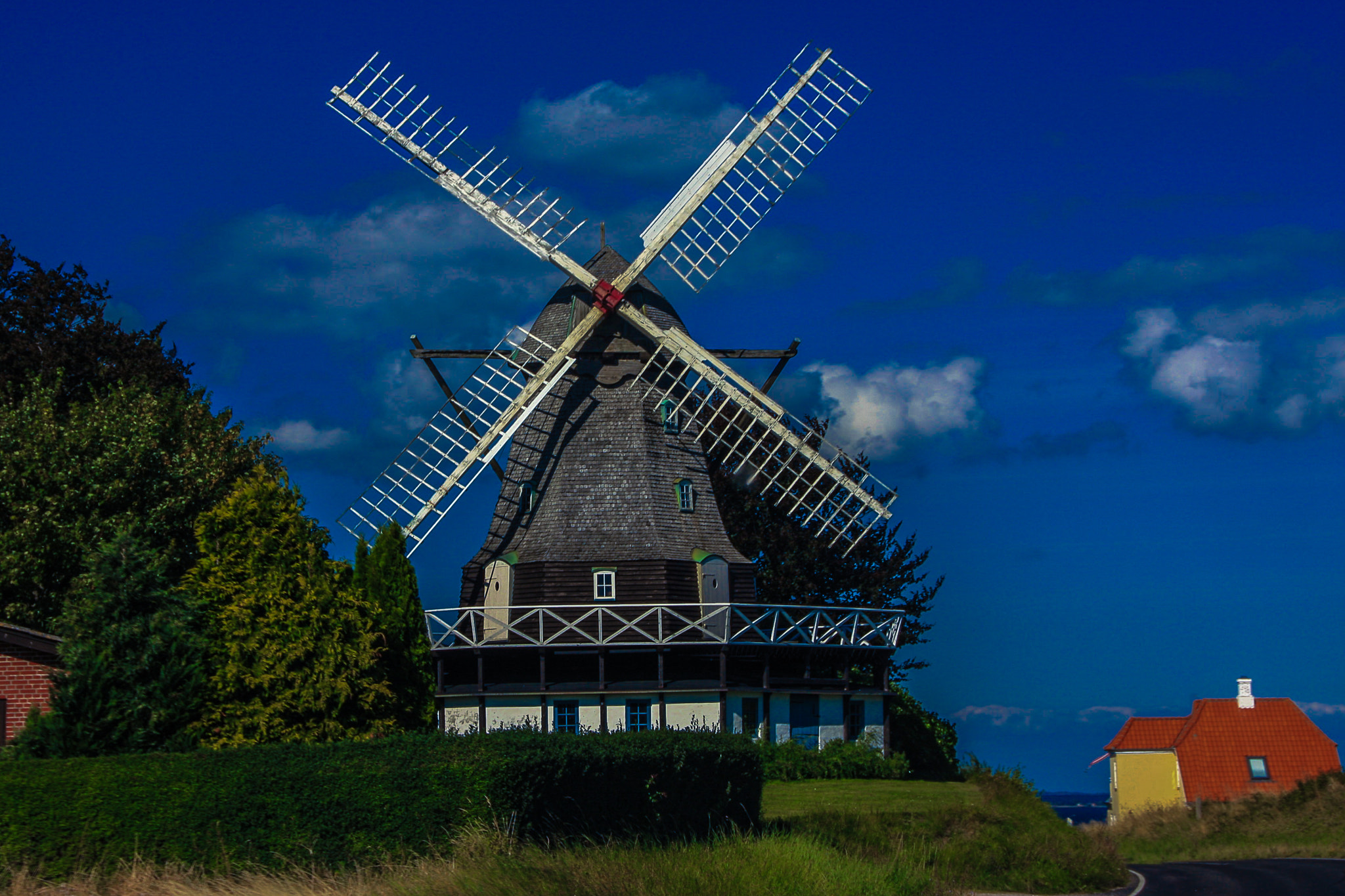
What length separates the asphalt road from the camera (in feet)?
79.7

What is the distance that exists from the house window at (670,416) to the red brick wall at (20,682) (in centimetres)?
1735

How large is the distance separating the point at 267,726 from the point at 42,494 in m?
13.0

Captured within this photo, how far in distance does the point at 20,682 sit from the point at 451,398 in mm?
15177

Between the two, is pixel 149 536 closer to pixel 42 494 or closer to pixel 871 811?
pixel 42 494

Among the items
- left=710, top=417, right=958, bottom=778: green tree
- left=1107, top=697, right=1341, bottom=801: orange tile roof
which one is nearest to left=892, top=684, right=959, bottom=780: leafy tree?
left=710, top=417, right=958, bottom=778: green tree

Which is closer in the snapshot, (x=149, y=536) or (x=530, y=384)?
(x=149, y=536)

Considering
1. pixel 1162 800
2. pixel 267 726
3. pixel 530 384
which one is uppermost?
pixel 530 384

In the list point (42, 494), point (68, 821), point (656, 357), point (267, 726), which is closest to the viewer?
point (68, 821)

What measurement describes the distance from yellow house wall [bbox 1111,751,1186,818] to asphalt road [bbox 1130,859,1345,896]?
17.8 m

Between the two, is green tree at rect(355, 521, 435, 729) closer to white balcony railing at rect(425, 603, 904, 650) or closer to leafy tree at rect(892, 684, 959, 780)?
white balcony railing at rect(425, 603, 904, 650)

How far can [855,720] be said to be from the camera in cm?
3659

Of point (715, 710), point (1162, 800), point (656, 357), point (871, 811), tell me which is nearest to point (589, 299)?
point (656, 357)

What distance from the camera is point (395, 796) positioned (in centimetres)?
1586

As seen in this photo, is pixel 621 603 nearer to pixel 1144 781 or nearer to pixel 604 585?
pixel 604 585
